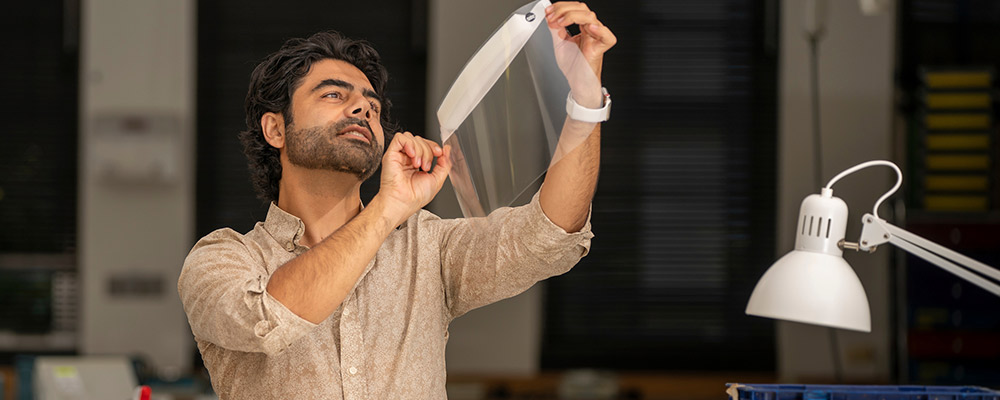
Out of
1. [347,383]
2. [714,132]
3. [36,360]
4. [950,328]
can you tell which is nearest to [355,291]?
[347,383]

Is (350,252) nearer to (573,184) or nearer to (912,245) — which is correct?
(573,184)

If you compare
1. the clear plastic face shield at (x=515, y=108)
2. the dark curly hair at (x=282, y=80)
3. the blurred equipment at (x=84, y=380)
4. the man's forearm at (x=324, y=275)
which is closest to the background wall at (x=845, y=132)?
the blurred equipment at (x=84, y=380)

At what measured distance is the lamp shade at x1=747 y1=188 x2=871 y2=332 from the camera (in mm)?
1181

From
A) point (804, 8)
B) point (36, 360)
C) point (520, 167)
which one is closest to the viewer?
point (520, 167)

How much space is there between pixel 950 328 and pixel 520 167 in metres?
2.88

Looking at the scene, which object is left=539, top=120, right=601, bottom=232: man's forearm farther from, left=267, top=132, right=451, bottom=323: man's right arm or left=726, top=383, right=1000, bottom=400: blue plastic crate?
left=726, top=383, right=1000, bottom=400: blue plastic crate

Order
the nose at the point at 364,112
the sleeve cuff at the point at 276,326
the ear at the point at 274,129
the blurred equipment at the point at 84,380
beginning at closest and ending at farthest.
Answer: the sleeve cuff at the point at 276,326 < the nose at the point at 364,112 < the ear at the point at 274,129 < the blurred equipment at the point at 84,380

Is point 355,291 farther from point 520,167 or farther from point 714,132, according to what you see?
point 714,132

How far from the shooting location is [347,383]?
1304mm

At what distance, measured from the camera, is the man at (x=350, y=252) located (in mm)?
1182

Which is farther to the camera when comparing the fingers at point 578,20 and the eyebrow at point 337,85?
the eyebrow at point 337,85

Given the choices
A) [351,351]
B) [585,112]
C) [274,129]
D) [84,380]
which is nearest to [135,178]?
[84,380]

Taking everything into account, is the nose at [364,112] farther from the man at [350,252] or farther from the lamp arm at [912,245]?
the lamp arm at [912,245]

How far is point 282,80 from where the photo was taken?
1.46 metres
